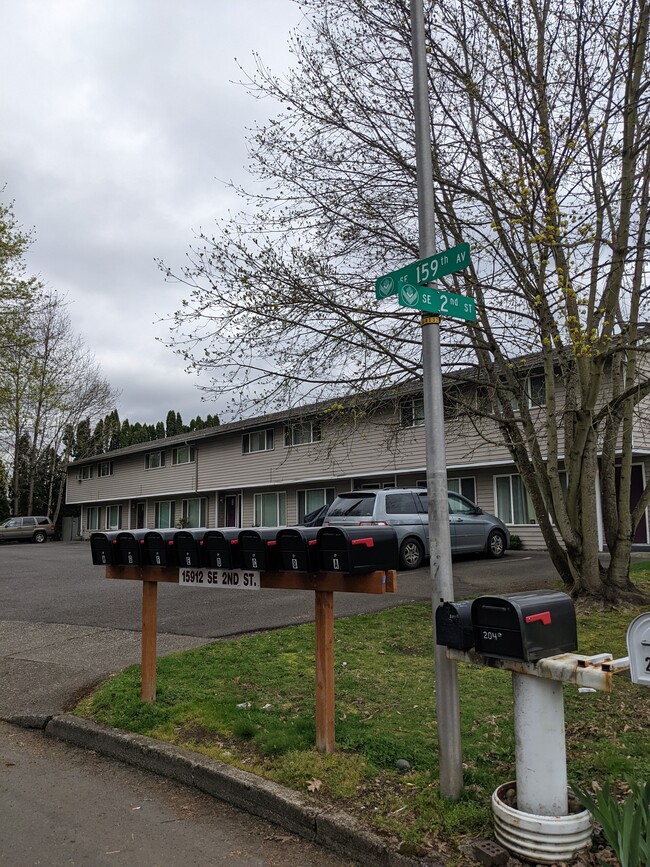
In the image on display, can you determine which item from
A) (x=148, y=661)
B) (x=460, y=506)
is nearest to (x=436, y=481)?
(x=148, y=661)

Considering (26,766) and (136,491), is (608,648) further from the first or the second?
(136,491)

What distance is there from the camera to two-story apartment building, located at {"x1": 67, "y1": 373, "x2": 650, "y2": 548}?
18.6 meters

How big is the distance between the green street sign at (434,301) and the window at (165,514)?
33357mm

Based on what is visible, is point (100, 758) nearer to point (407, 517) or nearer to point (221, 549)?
point (221, 549)

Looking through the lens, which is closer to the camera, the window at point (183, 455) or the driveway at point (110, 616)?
the driveway at point (110, 616)

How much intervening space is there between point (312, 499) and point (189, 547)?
22.5m

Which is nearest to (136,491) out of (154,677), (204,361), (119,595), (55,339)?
(55,339)

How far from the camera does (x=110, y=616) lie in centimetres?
1002

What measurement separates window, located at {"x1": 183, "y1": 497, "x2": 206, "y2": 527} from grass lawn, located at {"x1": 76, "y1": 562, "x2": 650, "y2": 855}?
26.9 metres

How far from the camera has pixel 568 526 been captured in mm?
9742

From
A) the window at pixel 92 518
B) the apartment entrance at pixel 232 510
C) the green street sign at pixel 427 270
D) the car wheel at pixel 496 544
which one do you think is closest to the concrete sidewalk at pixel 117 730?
the green street sign at pixel 427 270

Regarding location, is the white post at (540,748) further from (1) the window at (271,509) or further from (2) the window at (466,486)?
(1) the window at (271,509)

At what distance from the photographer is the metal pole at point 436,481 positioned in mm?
3801

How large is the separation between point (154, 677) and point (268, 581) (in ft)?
5.49
